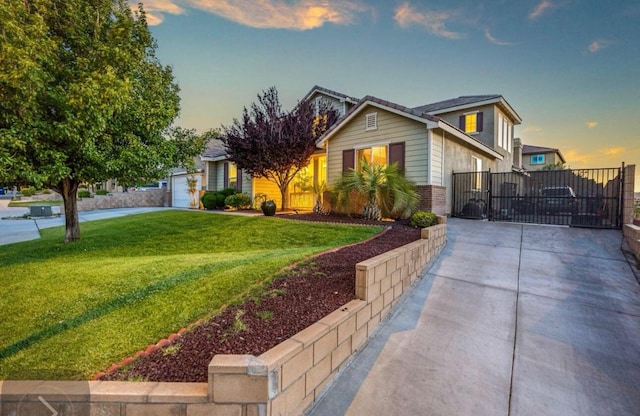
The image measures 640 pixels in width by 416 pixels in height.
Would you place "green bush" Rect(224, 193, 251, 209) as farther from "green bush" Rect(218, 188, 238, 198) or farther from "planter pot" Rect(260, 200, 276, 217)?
"planter pot" Rect(260, 200, 276, 217)

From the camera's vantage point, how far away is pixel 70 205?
310 inches

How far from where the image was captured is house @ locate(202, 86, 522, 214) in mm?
9688

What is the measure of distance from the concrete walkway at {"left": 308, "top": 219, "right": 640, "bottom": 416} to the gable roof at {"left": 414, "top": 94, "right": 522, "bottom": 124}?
476 inches

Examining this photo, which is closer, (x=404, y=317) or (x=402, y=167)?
(x=404, y=317)

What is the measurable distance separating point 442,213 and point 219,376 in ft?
32.2

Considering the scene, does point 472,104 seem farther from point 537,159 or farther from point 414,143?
point 537,159

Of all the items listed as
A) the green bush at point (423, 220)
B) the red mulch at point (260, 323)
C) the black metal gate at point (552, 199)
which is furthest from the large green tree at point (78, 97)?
the black metal gate at point (552, 199)

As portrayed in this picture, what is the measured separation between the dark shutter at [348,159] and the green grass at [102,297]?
4739mm

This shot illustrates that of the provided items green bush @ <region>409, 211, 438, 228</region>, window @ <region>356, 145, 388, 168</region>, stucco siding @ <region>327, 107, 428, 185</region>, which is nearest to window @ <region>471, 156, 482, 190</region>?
stucco siding @ <region>327, 107, 428, 185</region>

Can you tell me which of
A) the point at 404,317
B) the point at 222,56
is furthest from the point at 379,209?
the point at 222,56

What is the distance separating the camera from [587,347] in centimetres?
306

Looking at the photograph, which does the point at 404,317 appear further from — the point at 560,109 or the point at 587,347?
the point at 560,109

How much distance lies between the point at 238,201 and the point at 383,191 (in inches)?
367

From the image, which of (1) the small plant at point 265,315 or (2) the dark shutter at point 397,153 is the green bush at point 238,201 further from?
(1) the small plant at point 265,315
